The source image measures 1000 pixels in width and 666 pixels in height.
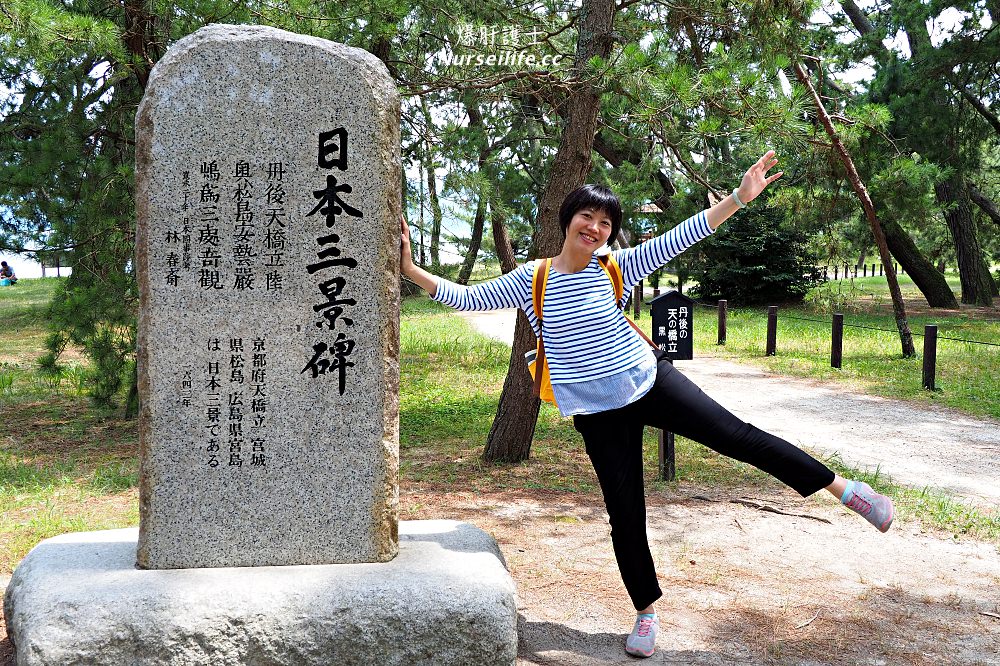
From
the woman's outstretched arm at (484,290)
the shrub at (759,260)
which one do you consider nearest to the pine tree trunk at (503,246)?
the woman's outstretched arm at (484,290)

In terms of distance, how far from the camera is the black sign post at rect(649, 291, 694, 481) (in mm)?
5906

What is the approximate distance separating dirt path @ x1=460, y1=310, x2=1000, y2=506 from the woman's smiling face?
3737mm

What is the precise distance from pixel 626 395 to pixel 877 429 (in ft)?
17.9

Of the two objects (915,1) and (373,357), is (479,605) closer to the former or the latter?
(373,357)

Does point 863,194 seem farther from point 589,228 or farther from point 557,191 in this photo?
point 589,228

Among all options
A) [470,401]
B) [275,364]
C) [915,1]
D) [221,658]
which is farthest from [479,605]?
[915,1]

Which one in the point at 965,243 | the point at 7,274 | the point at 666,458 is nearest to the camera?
the point at 666,458

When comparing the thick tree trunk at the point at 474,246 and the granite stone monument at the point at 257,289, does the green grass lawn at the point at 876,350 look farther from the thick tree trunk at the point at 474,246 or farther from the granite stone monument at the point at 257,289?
the granite stone monument at the point at 257,289

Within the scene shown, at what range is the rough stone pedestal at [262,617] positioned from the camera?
2875mm

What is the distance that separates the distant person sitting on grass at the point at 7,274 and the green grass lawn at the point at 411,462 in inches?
754

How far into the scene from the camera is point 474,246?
36.1ft

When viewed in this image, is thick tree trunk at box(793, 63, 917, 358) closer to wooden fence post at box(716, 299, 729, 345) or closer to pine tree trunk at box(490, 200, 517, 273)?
wooden fence post at box(716, 299, 729, 345)

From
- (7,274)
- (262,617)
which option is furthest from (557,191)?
(7,274)

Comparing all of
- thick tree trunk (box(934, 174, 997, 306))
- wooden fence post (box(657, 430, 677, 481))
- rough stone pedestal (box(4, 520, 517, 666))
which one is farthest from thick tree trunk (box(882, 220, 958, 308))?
rough stone pedestal (box(4, 520, 517, 666))
